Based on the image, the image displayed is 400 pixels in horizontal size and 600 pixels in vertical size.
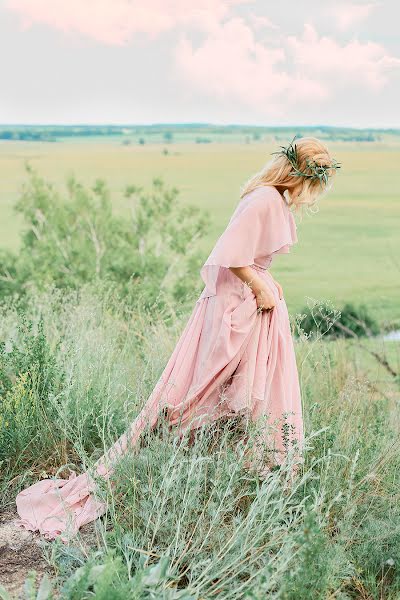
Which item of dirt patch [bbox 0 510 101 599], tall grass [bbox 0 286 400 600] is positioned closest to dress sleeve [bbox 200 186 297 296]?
tall grass [bbox 0 286 400 600]

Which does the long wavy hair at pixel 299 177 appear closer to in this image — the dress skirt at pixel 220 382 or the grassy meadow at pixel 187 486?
the grassy meadow at pixel 187 486

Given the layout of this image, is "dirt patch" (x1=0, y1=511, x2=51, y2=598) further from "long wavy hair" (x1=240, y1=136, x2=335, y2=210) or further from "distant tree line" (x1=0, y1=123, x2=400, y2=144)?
"distant tree line" (x1=0, y1=123, x2=400, y2=144)

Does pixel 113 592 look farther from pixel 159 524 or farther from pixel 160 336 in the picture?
pixel 160 336

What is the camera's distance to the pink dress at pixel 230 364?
355 cm

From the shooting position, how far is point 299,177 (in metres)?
3.64

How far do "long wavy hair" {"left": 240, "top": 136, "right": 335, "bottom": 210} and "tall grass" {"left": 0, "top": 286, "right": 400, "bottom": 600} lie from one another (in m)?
0.99

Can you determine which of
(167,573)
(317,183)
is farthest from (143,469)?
(317,183)

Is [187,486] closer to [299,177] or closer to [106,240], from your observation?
[299,177]

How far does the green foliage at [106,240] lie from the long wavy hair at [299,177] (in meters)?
6.24

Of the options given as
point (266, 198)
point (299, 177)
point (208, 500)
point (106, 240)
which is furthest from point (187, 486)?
point (106, 240)

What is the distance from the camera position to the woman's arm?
11.7 feet

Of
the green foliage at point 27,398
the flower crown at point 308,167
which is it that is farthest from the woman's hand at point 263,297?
the green foliage at point 27,398

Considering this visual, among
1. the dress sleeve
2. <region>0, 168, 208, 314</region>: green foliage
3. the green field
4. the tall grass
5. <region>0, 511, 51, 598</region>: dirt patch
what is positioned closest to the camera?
the tall grass

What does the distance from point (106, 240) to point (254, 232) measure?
A: 6896mm
